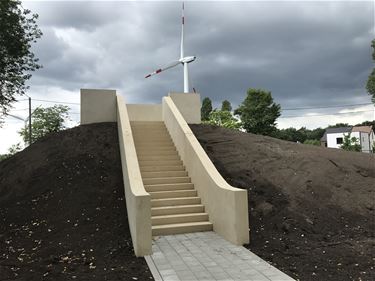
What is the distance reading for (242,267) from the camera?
559 centimetres

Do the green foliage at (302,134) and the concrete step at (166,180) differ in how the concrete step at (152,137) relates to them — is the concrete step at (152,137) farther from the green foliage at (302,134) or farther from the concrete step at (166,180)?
the green foliage at (302,134)

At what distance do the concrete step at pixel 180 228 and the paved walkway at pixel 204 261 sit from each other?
19 cm

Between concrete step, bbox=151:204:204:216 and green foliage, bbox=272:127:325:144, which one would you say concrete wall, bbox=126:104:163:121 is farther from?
green foliage, bbox=272:127:325:144

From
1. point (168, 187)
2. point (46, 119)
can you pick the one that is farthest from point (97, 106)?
point (46, 119)

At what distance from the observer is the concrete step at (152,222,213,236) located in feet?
24.6

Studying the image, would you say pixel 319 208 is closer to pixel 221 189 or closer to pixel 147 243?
pixel 221 189

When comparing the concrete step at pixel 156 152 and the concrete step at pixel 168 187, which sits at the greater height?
the concrete step at pixel 156 152

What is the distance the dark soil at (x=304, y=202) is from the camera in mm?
6082

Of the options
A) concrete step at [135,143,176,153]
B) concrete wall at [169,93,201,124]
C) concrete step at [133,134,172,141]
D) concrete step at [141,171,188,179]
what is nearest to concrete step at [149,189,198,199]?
concrete step at [141,171,188,179]

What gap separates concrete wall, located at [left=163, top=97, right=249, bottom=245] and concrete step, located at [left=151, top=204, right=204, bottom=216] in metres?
0.21

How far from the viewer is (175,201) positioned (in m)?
8.51

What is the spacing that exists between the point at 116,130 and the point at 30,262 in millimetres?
7031

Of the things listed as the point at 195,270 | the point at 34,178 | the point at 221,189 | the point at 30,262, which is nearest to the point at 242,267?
the point at 195,270

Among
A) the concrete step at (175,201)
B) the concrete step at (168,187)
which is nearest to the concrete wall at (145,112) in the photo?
the concrete step at (168,187)
